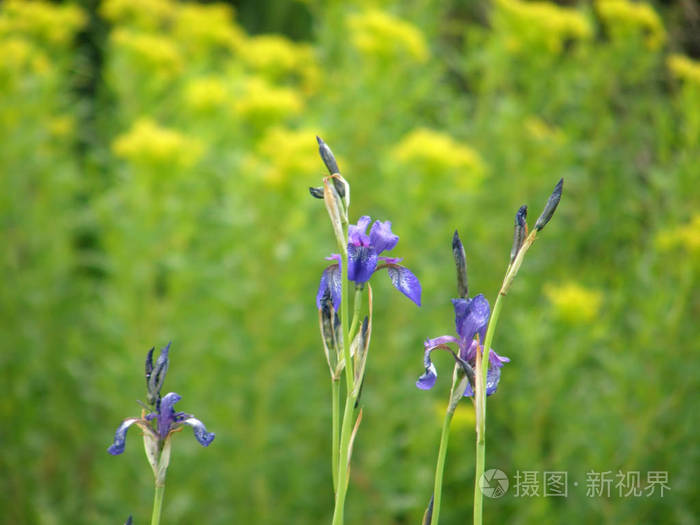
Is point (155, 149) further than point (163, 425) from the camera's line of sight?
Yes

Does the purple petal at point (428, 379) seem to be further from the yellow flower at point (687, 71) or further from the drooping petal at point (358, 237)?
the yellow flower at point (687, 71)

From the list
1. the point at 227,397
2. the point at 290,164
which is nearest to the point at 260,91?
the point at 290,164

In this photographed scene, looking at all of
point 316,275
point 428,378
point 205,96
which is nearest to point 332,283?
point 428,378

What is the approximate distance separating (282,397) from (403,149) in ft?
3.18

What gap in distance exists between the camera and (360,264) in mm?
763

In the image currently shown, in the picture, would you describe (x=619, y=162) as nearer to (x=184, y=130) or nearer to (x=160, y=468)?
(x=184, y=130)

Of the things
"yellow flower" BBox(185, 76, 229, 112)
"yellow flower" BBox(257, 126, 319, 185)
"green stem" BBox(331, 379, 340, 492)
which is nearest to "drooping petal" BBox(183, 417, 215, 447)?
"green stem" BBox(331, 379, 340, 492)

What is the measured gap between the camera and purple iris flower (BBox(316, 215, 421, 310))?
2.49 feet

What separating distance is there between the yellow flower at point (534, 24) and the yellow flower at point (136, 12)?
1593mm

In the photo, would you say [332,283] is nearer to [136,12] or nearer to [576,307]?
[576,307]

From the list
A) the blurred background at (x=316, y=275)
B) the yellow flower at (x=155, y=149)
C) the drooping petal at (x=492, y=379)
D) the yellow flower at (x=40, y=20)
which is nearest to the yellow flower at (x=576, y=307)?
the blurred background at (x=316, y=275)

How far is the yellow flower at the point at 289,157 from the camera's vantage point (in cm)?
232

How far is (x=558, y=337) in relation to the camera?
258cm

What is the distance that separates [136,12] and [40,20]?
43cm
